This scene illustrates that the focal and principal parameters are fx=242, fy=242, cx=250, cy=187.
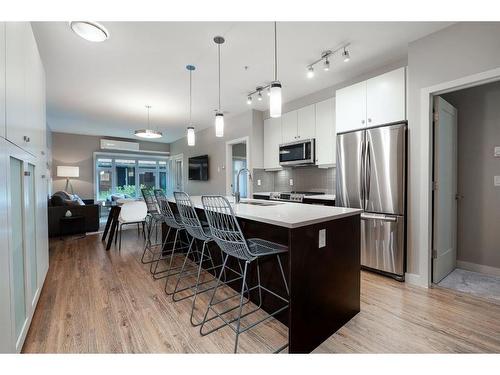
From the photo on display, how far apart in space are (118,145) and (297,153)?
6.35 metres

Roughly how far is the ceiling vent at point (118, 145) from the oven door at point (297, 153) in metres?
5.86

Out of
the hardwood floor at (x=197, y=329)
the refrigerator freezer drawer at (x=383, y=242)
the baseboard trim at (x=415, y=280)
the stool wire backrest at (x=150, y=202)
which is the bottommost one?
the hardwood floor at (x=197, y=329)

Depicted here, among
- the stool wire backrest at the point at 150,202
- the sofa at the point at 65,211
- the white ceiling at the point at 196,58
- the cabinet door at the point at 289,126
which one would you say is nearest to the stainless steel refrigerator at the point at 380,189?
the white ceiling at the point at 196,58

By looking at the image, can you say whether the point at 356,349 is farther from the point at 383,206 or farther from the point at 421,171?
the point at 421,171

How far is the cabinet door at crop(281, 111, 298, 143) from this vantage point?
4277 mm

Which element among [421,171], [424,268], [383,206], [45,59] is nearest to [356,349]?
[424,268]

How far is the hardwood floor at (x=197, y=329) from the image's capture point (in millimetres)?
1629

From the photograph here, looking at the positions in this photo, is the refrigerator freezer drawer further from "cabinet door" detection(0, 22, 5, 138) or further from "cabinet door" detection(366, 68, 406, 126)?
"cabinet door" detection(0, 22, 5, 138)

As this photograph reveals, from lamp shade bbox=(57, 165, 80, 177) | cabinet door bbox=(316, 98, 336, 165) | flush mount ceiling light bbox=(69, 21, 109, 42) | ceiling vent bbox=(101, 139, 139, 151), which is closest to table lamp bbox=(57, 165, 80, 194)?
lamp shade bbox=(57, 165, 80, 177)

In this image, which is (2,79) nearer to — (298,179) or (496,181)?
(298,179)

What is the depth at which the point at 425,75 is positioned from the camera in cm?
247

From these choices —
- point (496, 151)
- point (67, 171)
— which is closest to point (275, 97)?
point (496, 151)

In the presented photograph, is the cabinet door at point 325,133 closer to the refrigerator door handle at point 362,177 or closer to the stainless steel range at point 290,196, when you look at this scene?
the stainless steel range at point 290,196
